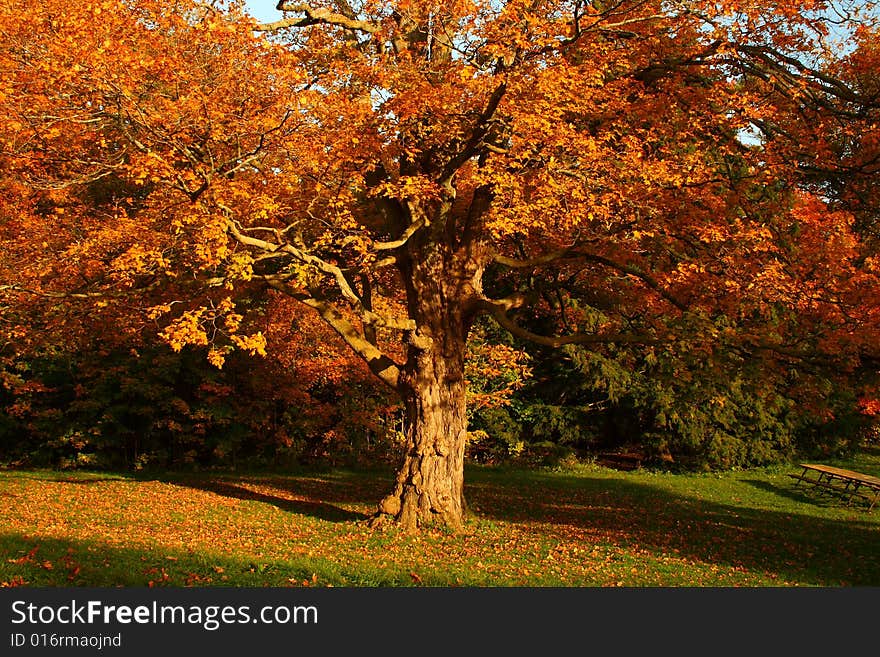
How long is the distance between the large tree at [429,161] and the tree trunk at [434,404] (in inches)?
1.3

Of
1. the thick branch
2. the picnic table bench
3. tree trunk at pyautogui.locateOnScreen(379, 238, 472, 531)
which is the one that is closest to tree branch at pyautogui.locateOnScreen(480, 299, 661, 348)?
tree trunk at pyautogui.locateOnScreen(379, 238, 472, 531)

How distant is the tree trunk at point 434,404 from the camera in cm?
1136

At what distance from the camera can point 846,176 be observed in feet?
37.7

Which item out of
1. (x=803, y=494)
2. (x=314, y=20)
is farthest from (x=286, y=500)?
(x=803, y=494)

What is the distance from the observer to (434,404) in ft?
37.8

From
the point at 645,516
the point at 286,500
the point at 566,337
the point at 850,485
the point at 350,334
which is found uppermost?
the point at 566,337

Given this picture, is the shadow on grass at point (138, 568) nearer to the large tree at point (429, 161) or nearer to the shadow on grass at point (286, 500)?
the large tree at point (429, 161)

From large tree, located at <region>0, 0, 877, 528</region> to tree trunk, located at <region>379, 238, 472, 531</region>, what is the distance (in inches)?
1.3

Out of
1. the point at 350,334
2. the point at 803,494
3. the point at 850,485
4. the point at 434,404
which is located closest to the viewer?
the point at 434,404

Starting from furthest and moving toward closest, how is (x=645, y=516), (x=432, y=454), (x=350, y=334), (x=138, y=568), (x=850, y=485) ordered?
(x=850, y=485), (x=645, y=516), (x=350, y=334), (x=432, y=454), (x=138, y=568)

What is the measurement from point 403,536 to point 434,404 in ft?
6.83

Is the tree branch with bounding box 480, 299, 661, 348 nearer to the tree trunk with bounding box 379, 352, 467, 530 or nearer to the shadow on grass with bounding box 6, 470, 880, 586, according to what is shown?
the tree trunk with bounding box 379, 352, 467, 530

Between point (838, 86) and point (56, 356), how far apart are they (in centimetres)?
1810

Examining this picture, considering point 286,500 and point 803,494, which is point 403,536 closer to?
point 286,500
